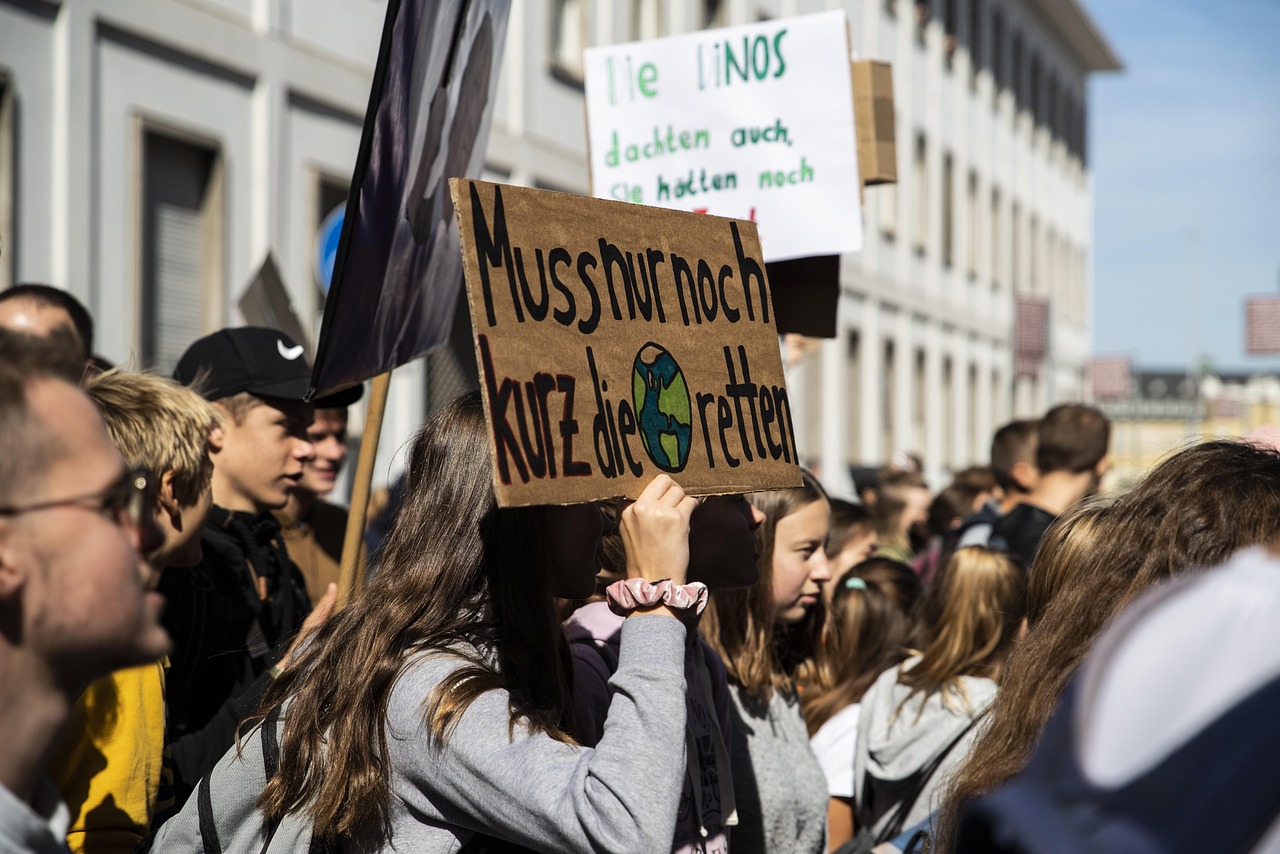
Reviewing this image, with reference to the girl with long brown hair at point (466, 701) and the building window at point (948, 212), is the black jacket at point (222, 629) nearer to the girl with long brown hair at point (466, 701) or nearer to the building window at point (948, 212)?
the girl with long brown hair at point (466, 701)

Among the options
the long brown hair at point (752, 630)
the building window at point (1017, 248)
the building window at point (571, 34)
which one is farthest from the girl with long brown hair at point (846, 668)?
the building window at point (1017, 248)

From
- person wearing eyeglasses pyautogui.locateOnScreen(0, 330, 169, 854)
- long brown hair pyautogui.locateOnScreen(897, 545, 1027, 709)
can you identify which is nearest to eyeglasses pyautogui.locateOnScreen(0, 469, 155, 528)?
person wearing eyeglasses pyautogui.locateOnScreen(0, 330, 169, 854)

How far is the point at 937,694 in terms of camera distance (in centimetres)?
396

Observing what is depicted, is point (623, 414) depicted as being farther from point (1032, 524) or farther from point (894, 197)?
point (894, 197)

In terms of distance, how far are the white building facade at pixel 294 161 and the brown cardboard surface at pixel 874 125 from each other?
1159mm

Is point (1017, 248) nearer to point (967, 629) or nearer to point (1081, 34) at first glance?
point (1081, 34)

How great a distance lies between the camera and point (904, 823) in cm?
382

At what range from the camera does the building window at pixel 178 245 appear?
390 inches

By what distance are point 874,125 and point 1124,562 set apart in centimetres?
276

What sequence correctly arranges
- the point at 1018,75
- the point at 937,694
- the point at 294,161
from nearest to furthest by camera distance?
the point at 937,694 < the point at 294,161 < the point at 1018,75

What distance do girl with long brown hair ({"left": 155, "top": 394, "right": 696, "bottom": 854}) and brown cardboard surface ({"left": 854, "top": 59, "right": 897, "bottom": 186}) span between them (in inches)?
98.5

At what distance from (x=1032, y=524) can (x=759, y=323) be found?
11.2 ft

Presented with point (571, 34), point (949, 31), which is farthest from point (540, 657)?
point (949, 31)

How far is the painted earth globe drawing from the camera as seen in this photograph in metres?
2.40
